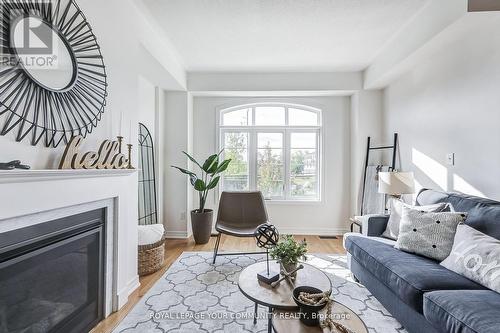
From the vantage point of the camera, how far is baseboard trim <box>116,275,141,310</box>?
210cm

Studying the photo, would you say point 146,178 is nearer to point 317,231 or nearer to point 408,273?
point 317,231

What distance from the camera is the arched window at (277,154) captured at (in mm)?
4395

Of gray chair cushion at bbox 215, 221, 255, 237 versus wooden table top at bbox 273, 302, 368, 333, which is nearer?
wooden table top at bbox 273, 302, 368, 333

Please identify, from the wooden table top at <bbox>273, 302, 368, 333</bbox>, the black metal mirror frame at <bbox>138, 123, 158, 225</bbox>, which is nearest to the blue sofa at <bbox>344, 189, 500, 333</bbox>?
the wooden table top at <bbox>273, 302, 368, 333</bbox>

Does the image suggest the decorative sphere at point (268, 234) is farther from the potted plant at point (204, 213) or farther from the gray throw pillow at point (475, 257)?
the potted plant at point (204, 213)

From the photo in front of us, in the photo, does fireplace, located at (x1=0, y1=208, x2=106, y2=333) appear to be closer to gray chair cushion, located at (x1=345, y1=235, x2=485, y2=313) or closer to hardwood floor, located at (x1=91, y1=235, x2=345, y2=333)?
hardwood floor, located at (x1=91, y1=235, x2=345, y2=333)

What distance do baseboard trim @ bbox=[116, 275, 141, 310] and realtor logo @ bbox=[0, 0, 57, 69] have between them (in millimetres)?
1791

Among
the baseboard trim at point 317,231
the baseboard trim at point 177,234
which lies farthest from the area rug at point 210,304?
the baseboard trim at point 317,231

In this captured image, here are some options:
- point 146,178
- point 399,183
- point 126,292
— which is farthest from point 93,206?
point 399,183

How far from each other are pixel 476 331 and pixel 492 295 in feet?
1.26

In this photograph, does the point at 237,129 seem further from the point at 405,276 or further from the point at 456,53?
the point at 405,276

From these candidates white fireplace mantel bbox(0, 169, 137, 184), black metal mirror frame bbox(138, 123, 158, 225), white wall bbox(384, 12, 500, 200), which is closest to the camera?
white fireplace mantel bbox(0, 169, 137, 184)

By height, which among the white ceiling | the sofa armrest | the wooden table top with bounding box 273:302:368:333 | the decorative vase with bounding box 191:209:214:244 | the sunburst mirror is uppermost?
the white ceiling

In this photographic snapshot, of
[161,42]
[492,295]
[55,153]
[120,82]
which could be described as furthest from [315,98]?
[55,153]
